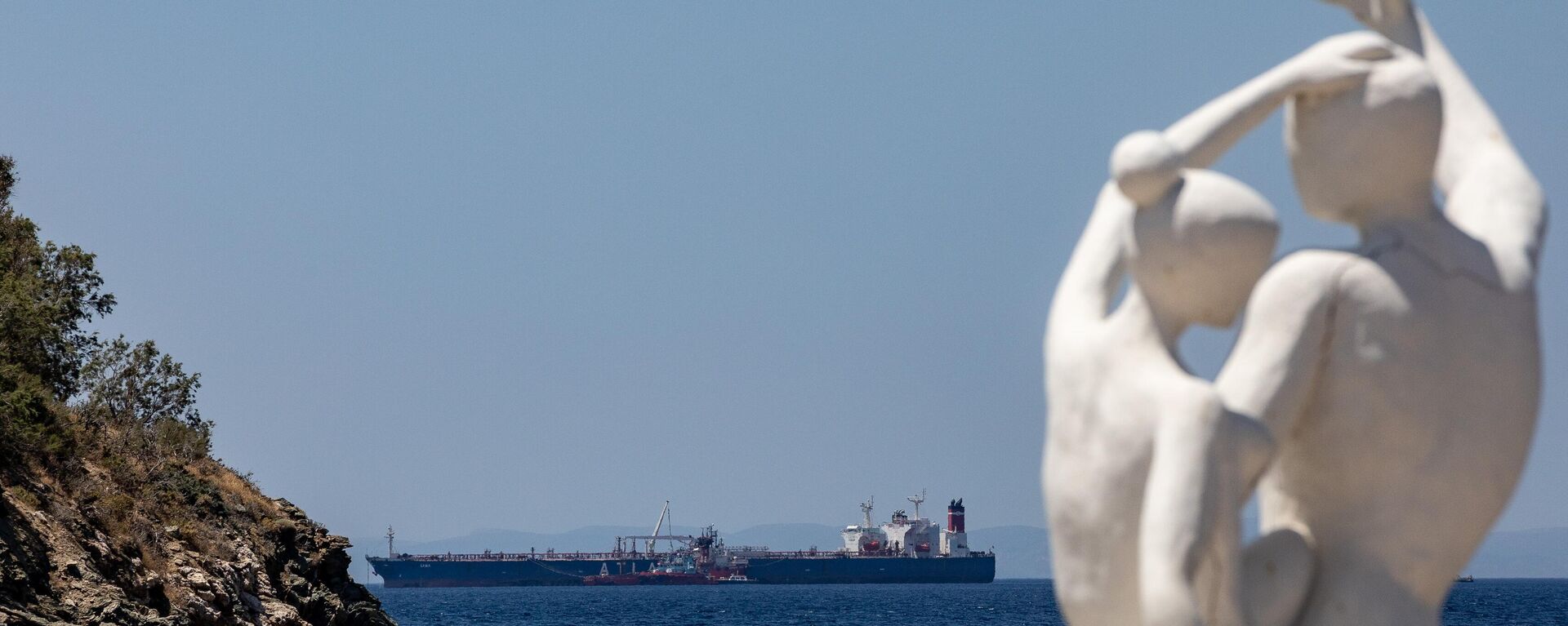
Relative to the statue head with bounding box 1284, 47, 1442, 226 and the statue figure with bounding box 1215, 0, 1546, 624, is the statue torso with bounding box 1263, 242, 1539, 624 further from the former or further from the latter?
the statue head with bounding box 1284, 47, 1442, 226

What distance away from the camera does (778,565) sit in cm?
12381

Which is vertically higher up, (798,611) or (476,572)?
(476,572)

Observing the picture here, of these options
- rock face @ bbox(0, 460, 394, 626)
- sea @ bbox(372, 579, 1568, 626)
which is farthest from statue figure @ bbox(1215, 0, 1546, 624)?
sea @ bbox(372, 579, 1568, 626)

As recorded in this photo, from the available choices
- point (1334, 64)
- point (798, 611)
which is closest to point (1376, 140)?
point (1334, 64)

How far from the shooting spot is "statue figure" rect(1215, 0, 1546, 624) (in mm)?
5168

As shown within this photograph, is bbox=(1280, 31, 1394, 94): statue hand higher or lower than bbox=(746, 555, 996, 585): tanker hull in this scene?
higher

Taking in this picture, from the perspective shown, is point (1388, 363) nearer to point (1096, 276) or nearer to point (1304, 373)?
point (1304, 373)

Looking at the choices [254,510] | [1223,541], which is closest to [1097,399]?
[1223,541]

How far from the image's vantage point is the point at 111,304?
85.7 ft

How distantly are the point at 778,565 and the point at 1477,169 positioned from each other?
11934cm

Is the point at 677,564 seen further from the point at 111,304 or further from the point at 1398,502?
the point at 1398,502

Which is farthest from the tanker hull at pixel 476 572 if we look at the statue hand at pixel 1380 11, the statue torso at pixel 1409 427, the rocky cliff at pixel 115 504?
the statue torso at pixel 1409 427

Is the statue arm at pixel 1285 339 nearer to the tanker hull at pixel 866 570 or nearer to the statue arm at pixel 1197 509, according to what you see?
the statue arm at pixel 1197 509

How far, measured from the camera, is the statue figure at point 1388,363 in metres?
5.17
